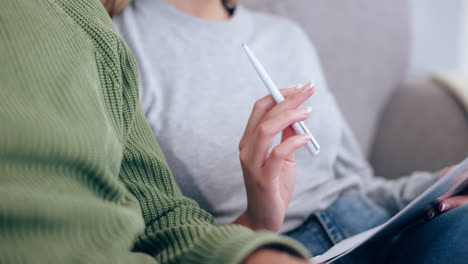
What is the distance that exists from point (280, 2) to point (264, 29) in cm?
17

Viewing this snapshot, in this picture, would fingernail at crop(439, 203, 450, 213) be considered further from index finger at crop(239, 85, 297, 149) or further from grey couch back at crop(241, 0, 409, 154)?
grey couch back at crop(241, 0, 409, 154)

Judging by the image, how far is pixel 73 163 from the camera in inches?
14.1

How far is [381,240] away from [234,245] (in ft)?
0.97

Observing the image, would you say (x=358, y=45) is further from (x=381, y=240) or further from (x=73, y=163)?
(x=73, y=163)

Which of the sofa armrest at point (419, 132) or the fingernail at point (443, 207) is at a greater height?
the fingernail at point (443, 207)

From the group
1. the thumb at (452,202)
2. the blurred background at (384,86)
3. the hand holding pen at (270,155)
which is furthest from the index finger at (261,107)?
the blurred background at (384,86)

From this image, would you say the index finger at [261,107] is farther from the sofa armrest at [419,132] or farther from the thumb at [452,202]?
the sofa armrest at [419,132]

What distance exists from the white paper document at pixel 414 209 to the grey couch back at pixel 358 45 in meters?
0.47

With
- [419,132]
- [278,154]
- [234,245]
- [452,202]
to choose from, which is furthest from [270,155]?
[419,132]

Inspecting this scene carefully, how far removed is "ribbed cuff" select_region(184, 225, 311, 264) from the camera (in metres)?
0.33

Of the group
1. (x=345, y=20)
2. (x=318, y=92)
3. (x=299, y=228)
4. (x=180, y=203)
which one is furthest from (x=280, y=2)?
(x=180, y=203)

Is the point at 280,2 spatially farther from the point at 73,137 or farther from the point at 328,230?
the point at 73,137

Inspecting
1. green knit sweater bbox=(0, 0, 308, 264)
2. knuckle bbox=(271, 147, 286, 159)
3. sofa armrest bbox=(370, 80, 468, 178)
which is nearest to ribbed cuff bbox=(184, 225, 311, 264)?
green knit sweater bbox=(0, 0, 308, 264)

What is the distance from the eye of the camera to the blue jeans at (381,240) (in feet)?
1.59
